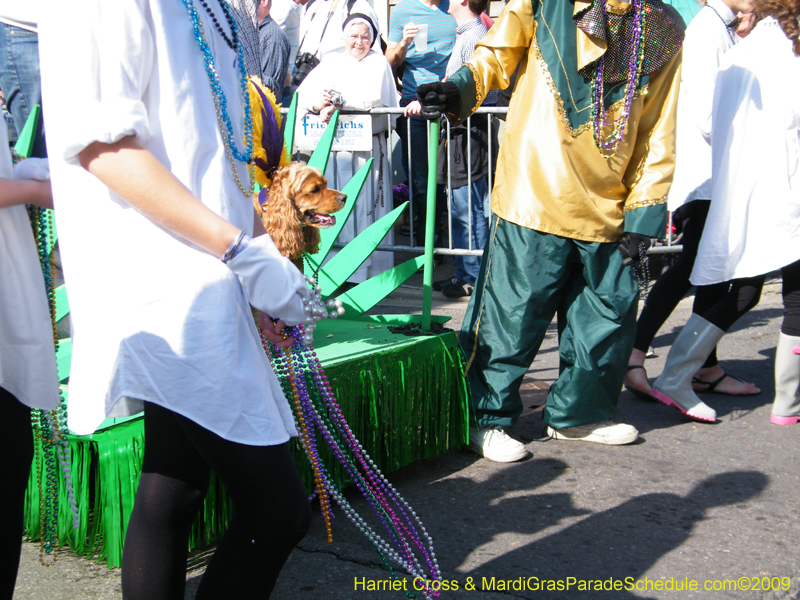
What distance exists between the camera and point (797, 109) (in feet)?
10.4

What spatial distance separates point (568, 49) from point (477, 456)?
1.53 metres

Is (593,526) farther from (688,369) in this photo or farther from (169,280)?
(169,280)

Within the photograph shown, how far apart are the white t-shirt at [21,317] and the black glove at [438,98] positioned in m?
1.49

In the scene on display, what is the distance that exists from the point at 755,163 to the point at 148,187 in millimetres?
2881

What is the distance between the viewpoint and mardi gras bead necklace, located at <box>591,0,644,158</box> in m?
2.76

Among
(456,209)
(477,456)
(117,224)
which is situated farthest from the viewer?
(456,209)

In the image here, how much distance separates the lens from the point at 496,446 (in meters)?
2.91

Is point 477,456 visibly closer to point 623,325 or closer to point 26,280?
point 623,325

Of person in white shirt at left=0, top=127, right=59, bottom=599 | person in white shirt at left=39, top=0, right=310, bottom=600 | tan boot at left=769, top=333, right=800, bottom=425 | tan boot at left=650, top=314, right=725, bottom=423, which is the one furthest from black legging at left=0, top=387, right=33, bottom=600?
tan boot at left=769, top=333, right=800, bottom=425

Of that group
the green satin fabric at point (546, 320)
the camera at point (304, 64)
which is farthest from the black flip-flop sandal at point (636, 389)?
the camera at point (304, 64)

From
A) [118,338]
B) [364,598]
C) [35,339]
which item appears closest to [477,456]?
[364,598]

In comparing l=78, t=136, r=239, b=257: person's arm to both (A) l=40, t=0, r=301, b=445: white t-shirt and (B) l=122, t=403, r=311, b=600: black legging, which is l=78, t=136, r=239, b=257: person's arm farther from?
(B) l=122, t=403, r=311, b=600: black legging

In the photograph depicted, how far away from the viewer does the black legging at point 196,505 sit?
3.94 feet

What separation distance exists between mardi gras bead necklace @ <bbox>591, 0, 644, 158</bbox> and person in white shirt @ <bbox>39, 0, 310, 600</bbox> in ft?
5.92
